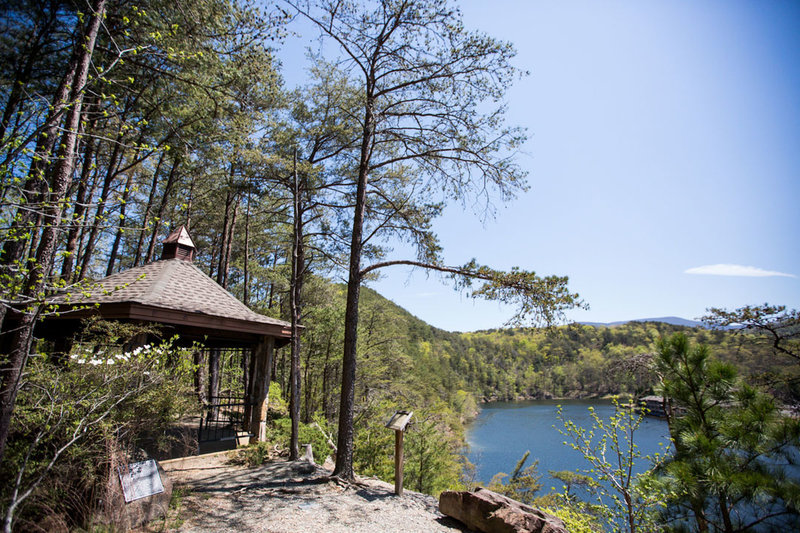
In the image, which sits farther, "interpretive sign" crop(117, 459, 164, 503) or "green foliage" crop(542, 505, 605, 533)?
"green foliage" crop(542, 505, 605, 533)

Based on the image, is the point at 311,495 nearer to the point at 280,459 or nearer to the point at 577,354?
the point at 280,459

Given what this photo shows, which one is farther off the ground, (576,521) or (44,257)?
(44,257)

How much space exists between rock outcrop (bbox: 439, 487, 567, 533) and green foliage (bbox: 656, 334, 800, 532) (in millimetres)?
1404

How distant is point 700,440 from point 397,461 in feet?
13.0

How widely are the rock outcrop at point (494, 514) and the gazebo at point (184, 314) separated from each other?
3.99 meters

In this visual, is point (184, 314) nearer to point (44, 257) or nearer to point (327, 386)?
point (44, 257)

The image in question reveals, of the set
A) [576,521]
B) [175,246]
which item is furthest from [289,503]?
[175,246]

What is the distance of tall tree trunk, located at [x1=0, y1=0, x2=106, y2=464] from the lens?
2838 mm

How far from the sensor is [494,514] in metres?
4.45

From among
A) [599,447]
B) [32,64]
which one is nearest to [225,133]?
[32,64]

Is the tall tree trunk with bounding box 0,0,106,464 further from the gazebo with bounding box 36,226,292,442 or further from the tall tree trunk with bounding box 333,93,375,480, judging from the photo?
the tall tree trunk with bounding box 333,93,375,480

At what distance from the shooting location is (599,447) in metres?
4.36

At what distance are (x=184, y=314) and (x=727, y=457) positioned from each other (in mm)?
7474

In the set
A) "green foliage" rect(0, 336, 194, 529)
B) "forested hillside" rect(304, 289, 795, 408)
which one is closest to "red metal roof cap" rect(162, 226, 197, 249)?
"green foliage" rect(0, 336, 194, 529)
